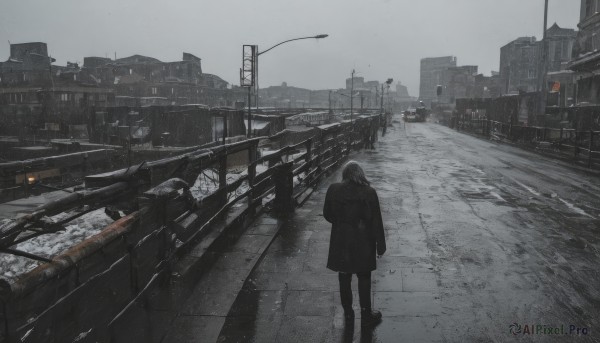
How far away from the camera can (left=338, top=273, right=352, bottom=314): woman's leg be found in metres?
4.74

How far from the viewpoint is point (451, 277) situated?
6047 mm

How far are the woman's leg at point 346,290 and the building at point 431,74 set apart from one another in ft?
555

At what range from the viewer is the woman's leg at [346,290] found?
4738 mm

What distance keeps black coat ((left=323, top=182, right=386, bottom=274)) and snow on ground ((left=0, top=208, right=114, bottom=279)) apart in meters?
4.31

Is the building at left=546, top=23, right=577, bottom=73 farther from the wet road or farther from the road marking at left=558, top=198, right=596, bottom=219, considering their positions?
the wet road

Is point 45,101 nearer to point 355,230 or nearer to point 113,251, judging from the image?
point 113,251

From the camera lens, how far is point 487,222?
9055mm

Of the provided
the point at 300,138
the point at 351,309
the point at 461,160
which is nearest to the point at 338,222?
the point at 351,309

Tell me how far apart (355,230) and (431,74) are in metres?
179

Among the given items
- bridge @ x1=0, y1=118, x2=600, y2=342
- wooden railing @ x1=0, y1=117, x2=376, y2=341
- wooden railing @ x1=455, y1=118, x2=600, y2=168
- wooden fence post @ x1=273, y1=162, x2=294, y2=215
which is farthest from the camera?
wooden railing @ x1=455, y1=118, x2=600, y2=168

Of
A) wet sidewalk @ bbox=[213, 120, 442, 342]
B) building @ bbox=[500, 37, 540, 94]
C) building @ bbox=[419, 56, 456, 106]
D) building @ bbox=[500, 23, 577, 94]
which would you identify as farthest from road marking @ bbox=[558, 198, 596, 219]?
building @ bbox=[419, 56, 456, 106]

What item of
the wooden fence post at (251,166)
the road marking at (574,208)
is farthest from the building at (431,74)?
the wooden fence post at (251,166)

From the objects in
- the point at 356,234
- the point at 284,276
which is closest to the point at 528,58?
the point at 284,276

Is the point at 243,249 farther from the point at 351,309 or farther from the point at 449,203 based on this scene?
the point at 449,203
